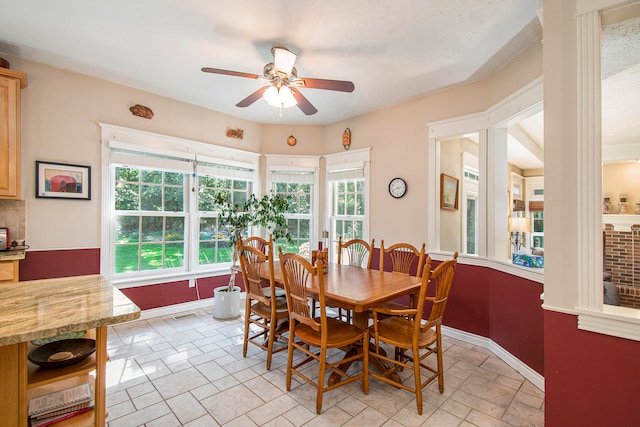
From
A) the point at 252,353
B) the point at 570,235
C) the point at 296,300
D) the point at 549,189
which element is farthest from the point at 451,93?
the point at 252,353

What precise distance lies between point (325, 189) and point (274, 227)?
1.02 m

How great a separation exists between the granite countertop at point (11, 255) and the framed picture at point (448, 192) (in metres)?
4.34

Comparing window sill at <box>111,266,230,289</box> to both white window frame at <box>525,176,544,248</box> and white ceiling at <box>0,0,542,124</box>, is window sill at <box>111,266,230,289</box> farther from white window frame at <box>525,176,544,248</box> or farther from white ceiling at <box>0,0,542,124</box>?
white window frame at <box>525,176,544,248</box>

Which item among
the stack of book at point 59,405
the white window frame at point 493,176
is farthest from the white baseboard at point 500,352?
the stack of book at point 59,405

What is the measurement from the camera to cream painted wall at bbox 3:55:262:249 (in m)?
2.89

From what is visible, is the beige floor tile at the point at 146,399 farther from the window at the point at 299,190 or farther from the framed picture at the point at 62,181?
the window at the point at 299,190

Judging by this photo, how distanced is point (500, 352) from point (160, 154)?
14.4 ft

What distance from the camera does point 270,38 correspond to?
2.46 metres

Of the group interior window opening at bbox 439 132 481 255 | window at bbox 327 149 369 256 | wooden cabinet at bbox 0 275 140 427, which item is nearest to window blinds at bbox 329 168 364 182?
window at bbox 327 149 369 256

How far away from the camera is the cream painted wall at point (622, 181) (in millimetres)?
4801

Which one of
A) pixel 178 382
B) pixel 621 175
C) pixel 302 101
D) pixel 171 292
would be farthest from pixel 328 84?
pixel 621 175

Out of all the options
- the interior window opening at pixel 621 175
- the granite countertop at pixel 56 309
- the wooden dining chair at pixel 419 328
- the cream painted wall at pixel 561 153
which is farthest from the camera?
the interior window opening at pixel 621 175

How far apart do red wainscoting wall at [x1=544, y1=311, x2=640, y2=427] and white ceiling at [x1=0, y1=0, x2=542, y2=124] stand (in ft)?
7.02

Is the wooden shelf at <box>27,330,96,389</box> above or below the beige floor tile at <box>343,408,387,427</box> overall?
above
